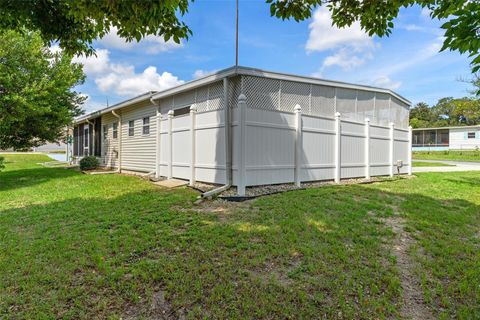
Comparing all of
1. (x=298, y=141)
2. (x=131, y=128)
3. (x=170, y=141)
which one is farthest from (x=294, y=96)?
(x=131, y=128)

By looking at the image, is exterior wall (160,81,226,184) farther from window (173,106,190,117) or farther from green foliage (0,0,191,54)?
green foliage (0,0,191,54)

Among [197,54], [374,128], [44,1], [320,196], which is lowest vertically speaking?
[320,196]

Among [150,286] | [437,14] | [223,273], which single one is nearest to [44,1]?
[150,286]

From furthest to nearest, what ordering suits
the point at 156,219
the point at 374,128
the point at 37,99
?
the point at 37,99, the point at 374,128, the point at 156,219

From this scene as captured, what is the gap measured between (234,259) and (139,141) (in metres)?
9.42

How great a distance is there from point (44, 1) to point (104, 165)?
1238cm

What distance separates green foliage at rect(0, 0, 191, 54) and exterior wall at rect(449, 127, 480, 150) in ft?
112

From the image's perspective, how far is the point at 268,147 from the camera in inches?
274

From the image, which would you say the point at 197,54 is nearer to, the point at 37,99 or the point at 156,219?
the point at 37,99

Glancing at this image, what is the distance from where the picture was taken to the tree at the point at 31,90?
1026 centimetres

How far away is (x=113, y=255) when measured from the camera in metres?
3.51

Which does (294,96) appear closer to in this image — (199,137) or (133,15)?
(199,137)

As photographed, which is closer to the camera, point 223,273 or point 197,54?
point 223,273

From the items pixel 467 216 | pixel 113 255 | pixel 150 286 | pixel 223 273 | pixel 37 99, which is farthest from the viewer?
pixel 37 99
